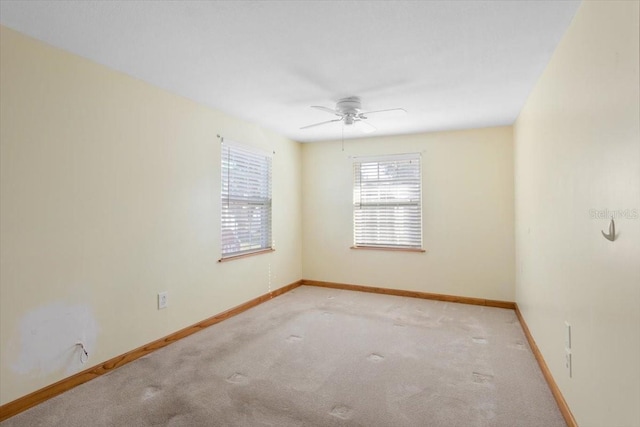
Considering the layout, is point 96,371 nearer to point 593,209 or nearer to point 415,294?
point 593,209

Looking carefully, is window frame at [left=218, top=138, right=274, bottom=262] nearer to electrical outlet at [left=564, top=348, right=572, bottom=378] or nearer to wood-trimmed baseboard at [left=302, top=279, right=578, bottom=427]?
wood-trimmed baseboard at [left=302, top=279, right=578, bottom=427]

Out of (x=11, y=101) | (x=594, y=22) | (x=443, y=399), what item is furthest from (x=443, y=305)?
A: (x=11, y=101)

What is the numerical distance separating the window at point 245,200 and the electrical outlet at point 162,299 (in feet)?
2.67

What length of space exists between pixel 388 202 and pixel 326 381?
2.89 meters

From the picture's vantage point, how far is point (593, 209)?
5.03 feet

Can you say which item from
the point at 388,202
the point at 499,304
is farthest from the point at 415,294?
the point at 388,202

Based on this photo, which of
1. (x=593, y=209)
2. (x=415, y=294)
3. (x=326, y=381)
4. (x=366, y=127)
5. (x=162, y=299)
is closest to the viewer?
(x=593, y=209)

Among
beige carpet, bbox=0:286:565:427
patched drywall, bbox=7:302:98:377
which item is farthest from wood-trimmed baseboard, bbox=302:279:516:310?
patched drywall, bbox=7:302:98:377

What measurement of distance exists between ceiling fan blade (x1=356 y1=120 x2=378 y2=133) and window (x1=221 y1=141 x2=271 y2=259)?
1271 millimetres

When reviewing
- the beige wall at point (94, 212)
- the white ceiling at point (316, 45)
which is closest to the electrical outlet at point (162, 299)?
the beige wall at point (94, 212)

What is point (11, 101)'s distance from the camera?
1986mm

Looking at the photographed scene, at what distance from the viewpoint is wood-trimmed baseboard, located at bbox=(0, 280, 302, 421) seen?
6.53ft

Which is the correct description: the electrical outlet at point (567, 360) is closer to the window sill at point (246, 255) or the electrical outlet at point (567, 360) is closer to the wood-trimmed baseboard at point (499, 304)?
the wood-trimmed baseboard at point (499, 304)

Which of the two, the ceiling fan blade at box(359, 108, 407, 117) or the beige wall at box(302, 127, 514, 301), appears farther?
the beige wall at box(302, 127, 514, 301)
